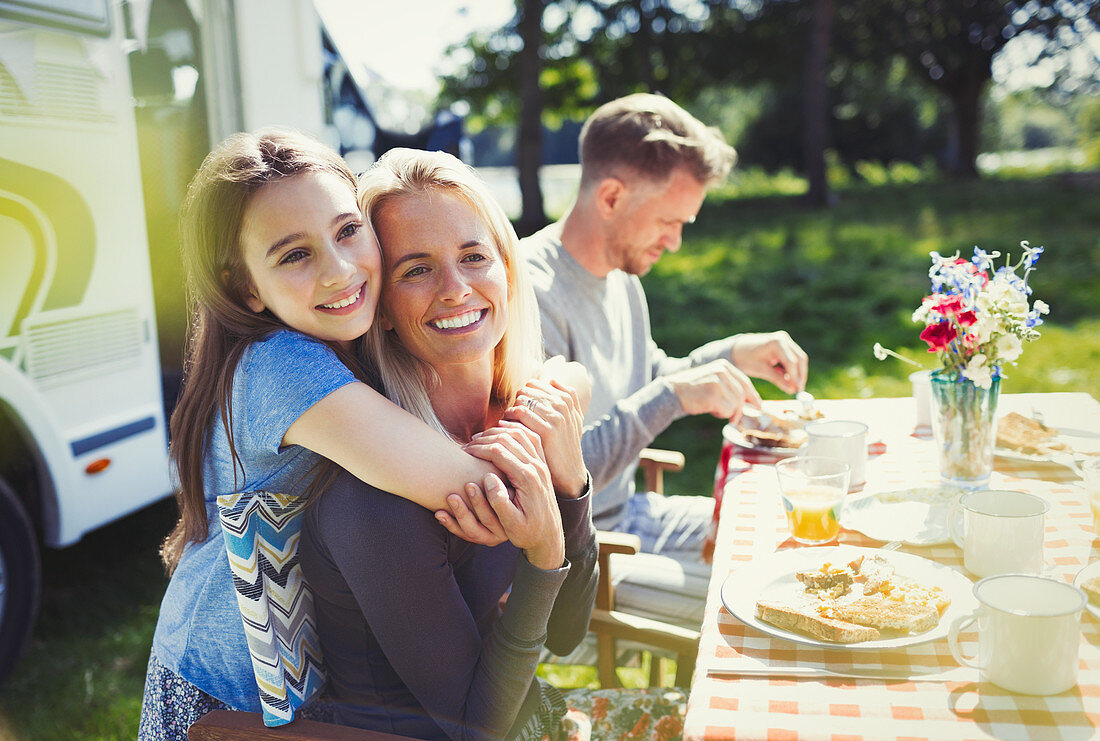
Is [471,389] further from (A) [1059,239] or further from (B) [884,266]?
(A) [1059,239]

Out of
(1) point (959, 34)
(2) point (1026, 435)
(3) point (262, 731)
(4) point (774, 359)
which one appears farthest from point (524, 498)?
(1) point (959, 34)

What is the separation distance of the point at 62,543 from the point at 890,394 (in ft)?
17.1

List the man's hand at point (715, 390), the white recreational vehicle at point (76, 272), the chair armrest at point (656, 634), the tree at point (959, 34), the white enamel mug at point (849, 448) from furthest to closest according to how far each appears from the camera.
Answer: the tree at point (959, 34) → the white recreational vehicle at point (76, 272) → the man's hand at point (715, 390) → the white enamel mug at point (849, 448) → the chair armrest at point (656, 634)

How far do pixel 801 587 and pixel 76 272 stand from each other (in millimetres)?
2845

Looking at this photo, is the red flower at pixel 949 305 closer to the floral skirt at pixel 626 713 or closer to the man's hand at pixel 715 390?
the man's hand at pixel 715 390

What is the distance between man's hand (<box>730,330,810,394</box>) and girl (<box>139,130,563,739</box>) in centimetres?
156

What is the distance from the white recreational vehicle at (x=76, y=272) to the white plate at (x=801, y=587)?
8.60 feet

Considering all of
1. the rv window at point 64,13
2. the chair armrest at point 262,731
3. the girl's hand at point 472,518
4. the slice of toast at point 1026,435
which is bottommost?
the chair armrest at point 262,731

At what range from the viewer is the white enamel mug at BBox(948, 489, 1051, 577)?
1.54 metres

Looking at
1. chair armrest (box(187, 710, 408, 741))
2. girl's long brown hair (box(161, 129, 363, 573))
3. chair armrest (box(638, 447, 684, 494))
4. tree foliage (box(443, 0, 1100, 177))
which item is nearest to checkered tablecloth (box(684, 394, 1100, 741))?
chair armrest (box(187, 710, 408, 741))

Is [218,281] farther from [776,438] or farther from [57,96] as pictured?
[57,96]

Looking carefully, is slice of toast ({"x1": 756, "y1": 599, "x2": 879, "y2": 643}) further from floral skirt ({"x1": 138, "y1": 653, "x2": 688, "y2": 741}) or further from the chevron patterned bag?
the chevron patterned bag

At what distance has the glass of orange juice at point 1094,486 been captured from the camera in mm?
1693

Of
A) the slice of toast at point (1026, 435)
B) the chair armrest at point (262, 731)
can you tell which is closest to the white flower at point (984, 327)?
the slice of toast at point (1026, 435)
